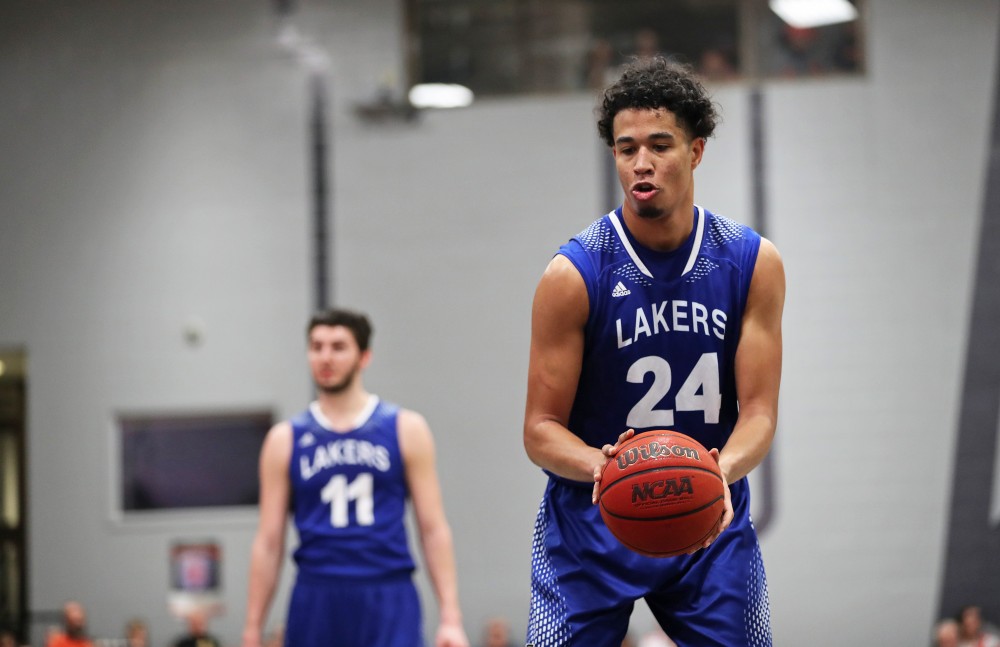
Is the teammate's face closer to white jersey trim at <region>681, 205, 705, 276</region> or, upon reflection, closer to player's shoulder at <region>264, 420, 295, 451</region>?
player's shoulder at <region>264, 420, 295, 451</region>

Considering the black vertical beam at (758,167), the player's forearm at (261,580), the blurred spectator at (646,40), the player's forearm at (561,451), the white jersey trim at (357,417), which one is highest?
the blurred spectator at (646,40)

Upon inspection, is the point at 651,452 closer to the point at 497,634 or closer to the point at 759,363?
the point at 759,363

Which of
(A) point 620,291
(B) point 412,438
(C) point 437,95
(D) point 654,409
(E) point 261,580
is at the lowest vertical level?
(E) point 261,580

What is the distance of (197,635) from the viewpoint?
12.6 meters

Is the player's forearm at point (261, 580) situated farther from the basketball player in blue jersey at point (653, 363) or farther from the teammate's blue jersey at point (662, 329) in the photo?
the teammate's blue jersey at point (662, 329)

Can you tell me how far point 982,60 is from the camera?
1276 centimetres

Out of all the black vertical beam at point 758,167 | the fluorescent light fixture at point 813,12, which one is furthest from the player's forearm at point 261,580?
the fluorescent light fixture at point 813,12

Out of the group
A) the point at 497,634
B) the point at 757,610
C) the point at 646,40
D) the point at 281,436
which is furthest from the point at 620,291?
the point at 646,40

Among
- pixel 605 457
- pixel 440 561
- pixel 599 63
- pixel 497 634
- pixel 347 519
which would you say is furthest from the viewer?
pixel 599 63

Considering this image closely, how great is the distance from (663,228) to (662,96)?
0.37 meters

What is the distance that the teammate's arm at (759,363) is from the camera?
3.21 metres

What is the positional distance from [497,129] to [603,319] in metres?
10.1

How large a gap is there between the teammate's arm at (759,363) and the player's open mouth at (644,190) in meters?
0.38

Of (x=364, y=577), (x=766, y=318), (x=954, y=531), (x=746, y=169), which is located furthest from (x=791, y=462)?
(x=766, y=318)
